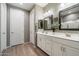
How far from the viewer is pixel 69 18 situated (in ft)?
7.06

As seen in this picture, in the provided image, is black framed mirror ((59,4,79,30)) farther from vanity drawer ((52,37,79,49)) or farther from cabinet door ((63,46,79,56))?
cabinet door ((63,46,79,56))

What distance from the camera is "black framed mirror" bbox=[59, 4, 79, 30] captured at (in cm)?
191

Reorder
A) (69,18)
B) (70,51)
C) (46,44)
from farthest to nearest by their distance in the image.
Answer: (46,44) < (69,18) < (70,51)

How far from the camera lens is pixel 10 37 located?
403cm

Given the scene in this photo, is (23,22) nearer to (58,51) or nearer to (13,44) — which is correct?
(13,44)

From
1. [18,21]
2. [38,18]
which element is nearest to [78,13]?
[38,18]

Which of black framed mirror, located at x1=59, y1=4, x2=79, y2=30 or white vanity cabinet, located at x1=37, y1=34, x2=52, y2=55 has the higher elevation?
black framed mirror, located at x1=59, y1=4, x2=79, y2=30

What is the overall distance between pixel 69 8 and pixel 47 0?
102cm

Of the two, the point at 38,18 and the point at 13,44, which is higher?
the point at 38,18

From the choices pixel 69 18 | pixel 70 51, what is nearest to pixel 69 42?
pixel 70 51

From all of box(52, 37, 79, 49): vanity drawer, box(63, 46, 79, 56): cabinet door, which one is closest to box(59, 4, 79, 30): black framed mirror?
box(52, 37, 79, 49): vanity drawer

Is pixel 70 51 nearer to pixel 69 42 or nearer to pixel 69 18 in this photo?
pixel 69 42

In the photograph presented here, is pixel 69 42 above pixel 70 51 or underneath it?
above

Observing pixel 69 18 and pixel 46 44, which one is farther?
pixel 46 44
